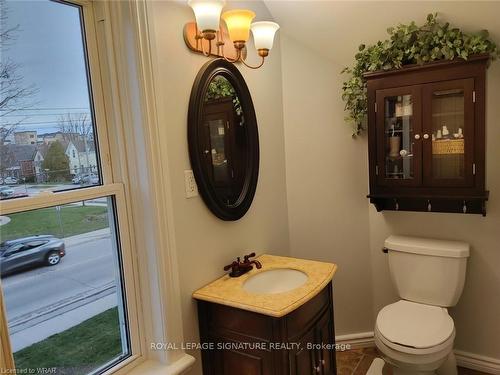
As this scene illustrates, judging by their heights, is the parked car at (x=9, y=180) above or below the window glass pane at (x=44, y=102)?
below

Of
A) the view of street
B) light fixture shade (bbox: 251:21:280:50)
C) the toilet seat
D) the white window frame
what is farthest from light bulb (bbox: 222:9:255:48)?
the toilet seat

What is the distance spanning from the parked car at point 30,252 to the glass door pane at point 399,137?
172 cm

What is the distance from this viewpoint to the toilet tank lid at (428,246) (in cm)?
203

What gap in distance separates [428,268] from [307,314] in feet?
2.95

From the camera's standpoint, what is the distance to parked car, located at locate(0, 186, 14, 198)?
113 centimetres

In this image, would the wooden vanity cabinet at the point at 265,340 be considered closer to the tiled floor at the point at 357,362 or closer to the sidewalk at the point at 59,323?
the sidewalk at the point at 59,323

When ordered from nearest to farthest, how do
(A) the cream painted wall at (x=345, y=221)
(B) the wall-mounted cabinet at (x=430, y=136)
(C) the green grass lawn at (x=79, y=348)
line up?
(C) the green grass lawn at (x=79, y=348) < (B) the wall-mounted cabinet at (x=430, y=136) < (A) the cream painted wall at (x=345, y=221)

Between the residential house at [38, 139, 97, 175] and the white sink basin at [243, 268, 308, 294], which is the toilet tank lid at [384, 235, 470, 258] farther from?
the residential house at [38, 139, 97, 175]

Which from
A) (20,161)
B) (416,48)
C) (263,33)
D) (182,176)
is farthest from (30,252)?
(416,48)

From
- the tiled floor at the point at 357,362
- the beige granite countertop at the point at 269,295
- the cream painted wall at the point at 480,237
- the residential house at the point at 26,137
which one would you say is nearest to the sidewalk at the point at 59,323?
the beige granite countertop at the point at 269,295

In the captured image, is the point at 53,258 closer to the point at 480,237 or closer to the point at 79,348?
the point at 79,348

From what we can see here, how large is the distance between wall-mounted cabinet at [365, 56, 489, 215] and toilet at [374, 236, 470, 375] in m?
0.24

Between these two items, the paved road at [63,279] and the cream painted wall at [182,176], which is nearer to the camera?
the paved road at [63,279]

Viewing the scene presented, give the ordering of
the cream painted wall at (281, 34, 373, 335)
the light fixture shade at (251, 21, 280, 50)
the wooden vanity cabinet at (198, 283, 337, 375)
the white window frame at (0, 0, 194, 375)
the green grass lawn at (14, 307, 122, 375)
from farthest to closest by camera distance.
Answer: the cream painted wall at (281, 34, 373, 335) < the light fixture shade at (251, 21, 280, 50) < the wooden vanity cabinet at (198, 283, 337, 375) < the white window frame at (0, 0, 194, 375) < the green grass lawn at (14, 307, 122, 375)
